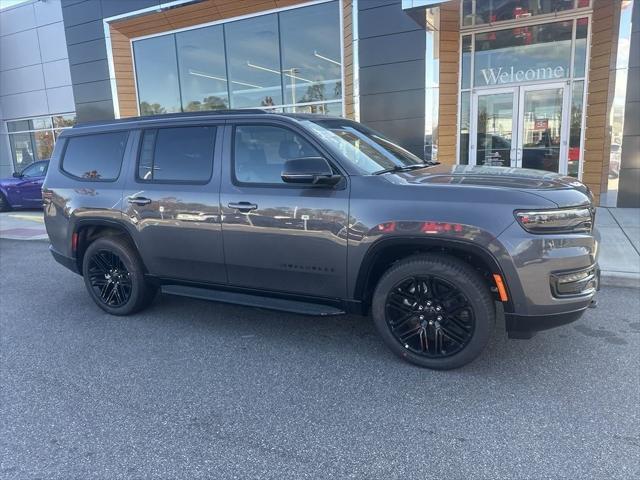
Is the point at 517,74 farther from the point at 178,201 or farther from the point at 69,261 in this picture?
the point at 69,261

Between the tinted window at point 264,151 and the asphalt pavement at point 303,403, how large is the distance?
145 cm

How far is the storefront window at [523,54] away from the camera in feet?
33.3

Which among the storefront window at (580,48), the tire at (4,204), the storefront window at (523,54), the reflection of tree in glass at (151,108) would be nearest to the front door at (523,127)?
the storefront window at (523,54)

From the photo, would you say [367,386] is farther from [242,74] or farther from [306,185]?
[242,74]

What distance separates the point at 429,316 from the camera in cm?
347

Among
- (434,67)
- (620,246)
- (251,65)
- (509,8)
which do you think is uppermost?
(509,8)

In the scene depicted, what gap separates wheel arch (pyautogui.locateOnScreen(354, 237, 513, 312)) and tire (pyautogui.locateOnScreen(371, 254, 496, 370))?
8 cm

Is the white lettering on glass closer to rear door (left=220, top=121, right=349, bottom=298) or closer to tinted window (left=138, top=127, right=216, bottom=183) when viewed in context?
rear door (left=220, top=121, right=349, bottom=298)

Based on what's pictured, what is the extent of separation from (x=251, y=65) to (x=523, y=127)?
732 cm

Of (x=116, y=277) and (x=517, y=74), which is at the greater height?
(x=517, y=74)

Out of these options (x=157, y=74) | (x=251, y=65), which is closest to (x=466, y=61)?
(x=251, y=65)

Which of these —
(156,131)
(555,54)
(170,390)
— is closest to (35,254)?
(156,131)

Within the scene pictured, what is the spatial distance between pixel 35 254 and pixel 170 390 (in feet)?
20.6

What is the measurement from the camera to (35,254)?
8.25 metres
